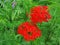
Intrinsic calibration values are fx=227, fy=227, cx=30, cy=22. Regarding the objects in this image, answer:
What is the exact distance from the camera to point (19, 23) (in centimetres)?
255

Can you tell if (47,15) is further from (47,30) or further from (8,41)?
(8,41)

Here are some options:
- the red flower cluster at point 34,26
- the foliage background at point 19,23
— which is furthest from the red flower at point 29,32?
the foliage background at point 19,23

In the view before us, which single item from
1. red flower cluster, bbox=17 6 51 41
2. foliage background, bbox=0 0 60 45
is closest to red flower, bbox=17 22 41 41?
red flower cluster, bbox=17 6 51 41

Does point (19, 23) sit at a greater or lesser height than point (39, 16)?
lesser

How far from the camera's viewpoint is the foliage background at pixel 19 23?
242cm

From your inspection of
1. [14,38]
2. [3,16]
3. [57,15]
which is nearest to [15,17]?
[3,16]

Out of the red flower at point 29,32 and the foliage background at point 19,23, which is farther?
the foliage background at point 19,23

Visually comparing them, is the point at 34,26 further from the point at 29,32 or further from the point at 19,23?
the point at 19,23

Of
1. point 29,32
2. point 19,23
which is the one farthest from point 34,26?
point 19,23

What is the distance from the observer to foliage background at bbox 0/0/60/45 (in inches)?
95.3

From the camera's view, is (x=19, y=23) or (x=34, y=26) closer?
(x=34, y=26)

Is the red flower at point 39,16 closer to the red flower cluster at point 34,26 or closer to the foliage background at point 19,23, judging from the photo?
the red flower cluster at point 34,26

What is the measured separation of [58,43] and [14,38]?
50cm

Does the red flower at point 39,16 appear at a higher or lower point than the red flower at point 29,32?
higher
